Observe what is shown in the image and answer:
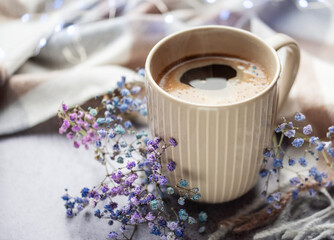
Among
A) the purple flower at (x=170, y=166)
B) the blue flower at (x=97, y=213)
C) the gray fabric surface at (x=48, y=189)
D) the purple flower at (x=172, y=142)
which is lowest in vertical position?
the gray fabric surface at (x=48, y=189)

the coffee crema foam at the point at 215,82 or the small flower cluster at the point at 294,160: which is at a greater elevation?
the coffee crema foam at the point at 215,82

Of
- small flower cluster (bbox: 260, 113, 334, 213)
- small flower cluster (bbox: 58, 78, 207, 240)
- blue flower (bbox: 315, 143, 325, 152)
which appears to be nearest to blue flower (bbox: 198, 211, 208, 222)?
small flower cluster (bbox: 58, 78, 207, 240)

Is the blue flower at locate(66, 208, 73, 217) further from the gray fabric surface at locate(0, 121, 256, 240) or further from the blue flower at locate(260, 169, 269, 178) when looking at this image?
the blue flower at locate(260, 169, 269, 178)

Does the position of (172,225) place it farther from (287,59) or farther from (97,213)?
(287,59)

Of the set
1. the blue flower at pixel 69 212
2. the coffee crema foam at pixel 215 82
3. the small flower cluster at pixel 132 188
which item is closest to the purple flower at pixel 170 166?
the small flower cluster at pixel 132 188

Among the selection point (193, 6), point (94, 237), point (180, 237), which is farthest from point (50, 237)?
point (193, 6)

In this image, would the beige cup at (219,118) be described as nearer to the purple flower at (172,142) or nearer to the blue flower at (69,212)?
the purple flower at (172,142)
